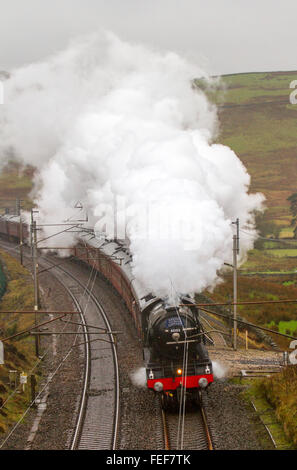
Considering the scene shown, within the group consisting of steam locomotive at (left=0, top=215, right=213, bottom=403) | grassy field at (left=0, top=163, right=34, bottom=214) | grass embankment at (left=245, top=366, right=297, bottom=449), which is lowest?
grass embankment at (left=245, top=366, right=297, bottom=449)

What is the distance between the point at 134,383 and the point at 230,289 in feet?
73.5

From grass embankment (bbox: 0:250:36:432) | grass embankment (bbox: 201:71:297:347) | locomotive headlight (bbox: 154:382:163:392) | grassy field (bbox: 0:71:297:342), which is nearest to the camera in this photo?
locomotive headlight (bbox: 154:382:163:392)

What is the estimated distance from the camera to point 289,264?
51.9 meters

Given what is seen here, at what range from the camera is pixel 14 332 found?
84.1 ft

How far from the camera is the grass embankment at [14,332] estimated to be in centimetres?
1563

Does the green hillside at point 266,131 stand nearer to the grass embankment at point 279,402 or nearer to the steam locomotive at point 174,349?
the grass embankment at point 279,402

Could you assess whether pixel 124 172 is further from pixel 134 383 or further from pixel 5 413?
pixel 5 413

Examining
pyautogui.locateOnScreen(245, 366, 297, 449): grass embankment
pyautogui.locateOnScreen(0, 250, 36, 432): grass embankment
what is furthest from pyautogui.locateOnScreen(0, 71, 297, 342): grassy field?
pyautogui.locateOnScreen(245, 366, 297, 449): grass embankment

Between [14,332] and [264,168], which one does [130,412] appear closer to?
[14,332]

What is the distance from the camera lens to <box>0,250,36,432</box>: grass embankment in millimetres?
15628

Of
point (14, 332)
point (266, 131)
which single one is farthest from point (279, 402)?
point (266, 131)

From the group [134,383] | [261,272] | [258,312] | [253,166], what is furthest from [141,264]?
[253,166]

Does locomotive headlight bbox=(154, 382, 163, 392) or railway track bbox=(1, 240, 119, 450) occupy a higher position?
locomotive headlight bbox=(154, 382, 163, 392)

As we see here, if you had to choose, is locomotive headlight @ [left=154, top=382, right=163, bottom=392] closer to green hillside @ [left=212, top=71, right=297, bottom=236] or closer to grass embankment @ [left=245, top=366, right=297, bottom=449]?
grass embankment @ [left=245, top=366, right=297, bottom=449]
